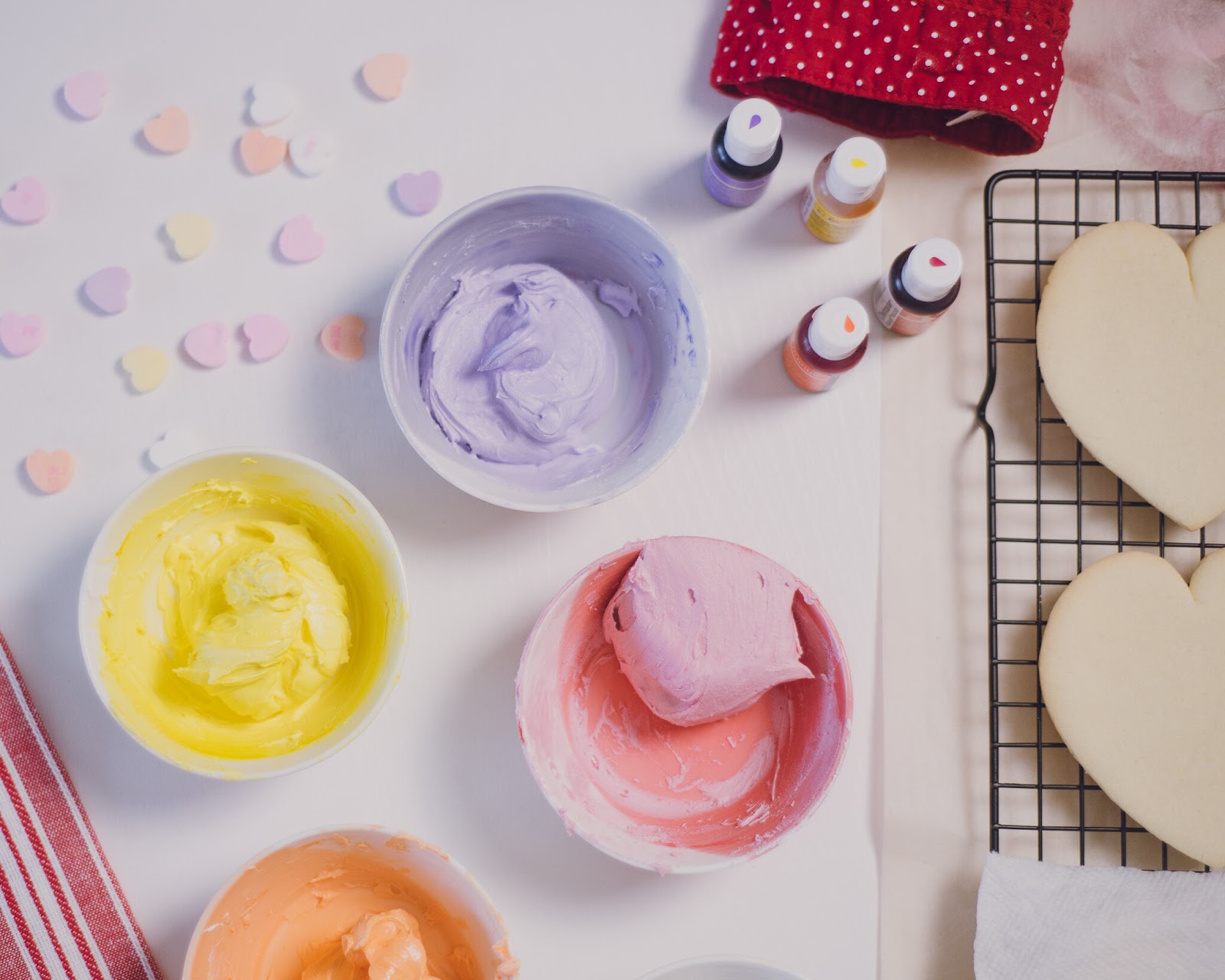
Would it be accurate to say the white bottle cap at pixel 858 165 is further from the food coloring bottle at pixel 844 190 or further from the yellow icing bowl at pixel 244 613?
the yellow icing bowl at pixel 244 613

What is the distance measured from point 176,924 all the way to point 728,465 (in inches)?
31.0

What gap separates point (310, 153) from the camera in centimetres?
108

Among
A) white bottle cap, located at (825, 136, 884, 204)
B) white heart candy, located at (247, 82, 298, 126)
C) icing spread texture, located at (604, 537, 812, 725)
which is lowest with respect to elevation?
icing spread texture, located at (604, 537, 812, 725)

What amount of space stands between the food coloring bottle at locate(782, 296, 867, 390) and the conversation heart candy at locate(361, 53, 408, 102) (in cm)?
54

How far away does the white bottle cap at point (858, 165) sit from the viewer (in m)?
0.99

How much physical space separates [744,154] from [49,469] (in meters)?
0.83

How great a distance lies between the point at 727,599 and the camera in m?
0.95

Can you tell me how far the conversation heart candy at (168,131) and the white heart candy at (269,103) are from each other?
8 centimetres

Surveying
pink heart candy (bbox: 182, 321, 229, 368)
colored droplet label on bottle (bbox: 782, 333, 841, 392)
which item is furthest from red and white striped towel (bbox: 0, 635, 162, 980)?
colored droplet label on bottle (bbox: 782, 333, 841, 392)

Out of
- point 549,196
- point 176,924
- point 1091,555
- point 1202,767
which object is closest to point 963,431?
point 1091,555

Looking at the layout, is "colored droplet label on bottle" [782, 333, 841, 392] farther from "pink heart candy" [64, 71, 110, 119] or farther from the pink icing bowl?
"pink heart candy" [64, 71, 110, 119]

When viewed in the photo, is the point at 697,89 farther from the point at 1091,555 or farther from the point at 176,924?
the point at 176,924

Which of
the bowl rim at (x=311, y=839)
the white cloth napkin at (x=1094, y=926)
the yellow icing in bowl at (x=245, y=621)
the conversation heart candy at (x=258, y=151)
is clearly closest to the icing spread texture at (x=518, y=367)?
the yellow icing in bowl at (x=245, y=621)

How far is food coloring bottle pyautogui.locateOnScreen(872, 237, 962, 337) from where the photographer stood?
3.27 feet
